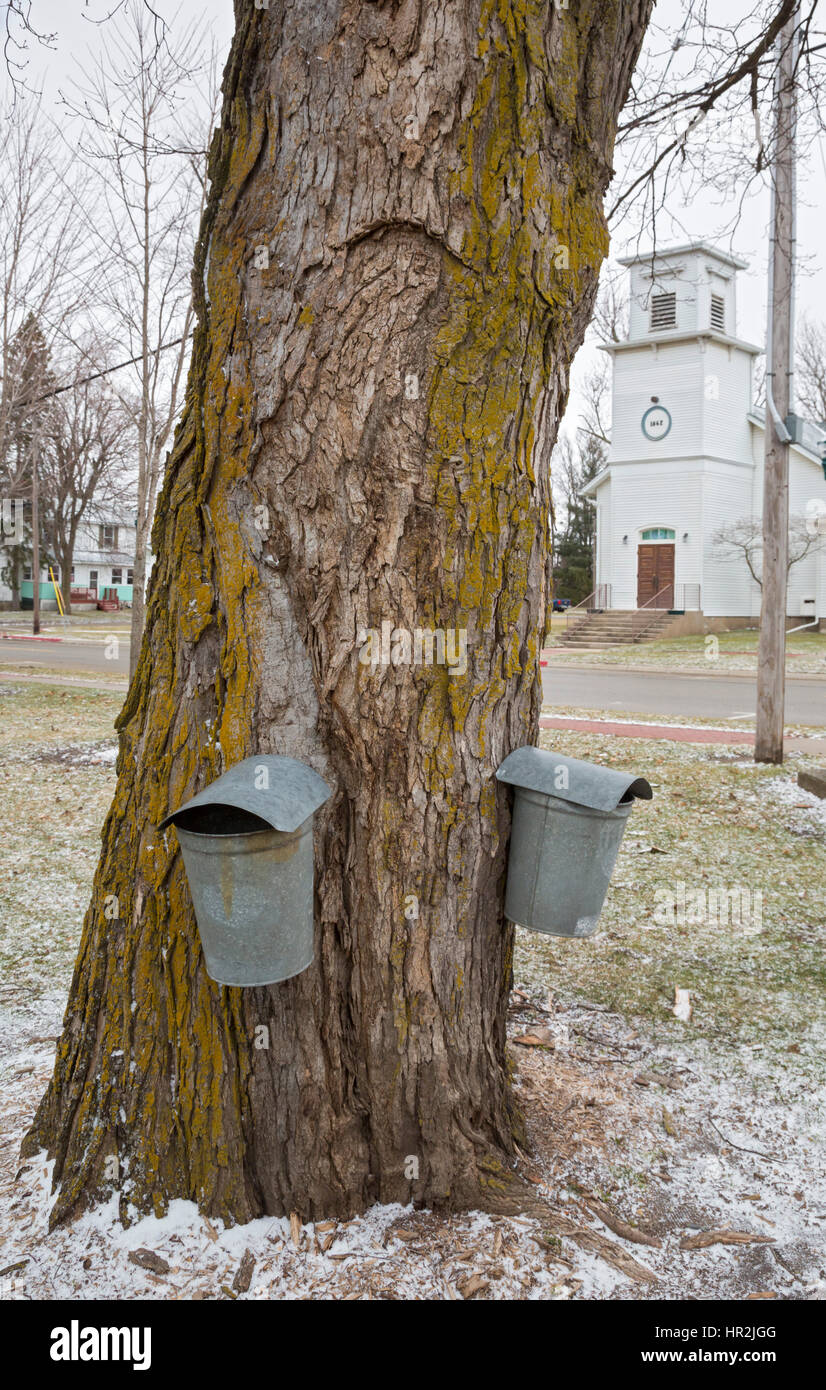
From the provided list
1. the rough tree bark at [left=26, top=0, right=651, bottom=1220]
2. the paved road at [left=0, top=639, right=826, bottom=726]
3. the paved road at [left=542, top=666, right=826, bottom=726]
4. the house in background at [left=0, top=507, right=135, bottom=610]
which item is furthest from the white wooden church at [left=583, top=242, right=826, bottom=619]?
the house in background at [left=0, top=507, right=135, bottom=610]

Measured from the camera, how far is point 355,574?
224 cm

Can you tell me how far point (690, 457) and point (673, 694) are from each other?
15.0 meters

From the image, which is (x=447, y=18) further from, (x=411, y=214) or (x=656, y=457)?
(x=656, y=457)

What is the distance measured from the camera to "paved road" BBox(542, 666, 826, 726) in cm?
1313

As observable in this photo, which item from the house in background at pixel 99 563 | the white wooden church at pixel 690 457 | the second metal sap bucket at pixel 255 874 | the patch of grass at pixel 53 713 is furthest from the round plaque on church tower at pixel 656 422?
the house in background at pixel 99 563

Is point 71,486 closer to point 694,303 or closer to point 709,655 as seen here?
point 694,303

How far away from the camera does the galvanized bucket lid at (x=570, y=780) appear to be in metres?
2.26

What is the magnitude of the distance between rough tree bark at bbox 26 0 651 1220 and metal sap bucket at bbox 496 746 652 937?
8cm

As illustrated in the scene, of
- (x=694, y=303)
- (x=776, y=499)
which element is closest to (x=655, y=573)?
(x=694, y=303)

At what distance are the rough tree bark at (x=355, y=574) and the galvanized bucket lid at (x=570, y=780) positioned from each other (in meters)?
0.07

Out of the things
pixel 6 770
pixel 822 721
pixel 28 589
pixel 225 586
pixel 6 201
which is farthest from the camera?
pixel 28 589

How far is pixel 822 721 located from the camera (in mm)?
11922
